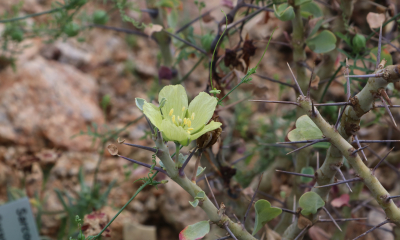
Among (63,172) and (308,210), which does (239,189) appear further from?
(63,172)

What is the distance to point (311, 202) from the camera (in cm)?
67

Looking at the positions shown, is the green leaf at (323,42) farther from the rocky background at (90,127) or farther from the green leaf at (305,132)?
the green leaf at (305,132)

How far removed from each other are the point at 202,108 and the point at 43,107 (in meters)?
1.30

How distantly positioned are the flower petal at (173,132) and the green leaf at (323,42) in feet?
1.66

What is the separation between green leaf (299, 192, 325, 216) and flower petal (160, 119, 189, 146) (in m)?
0.31

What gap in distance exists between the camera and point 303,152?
96 centimetres

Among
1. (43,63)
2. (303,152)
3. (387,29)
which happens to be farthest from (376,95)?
(43,63)

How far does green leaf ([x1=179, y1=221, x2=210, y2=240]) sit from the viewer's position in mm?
562

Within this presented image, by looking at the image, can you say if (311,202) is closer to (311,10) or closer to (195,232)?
(195,232)

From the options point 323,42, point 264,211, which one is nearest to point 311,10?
point 323,42

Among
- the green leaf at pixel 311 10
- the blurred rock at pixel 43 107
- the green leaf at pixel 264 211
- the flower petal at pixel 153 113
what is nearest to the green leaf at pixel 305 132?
the green leaf at pixel 264 211

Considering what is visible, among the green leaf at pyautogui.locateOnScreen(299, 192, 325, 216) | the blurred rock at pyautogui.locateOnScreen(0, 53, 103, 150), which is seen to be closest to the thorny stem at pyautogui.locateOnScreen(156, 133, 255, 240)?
the green leaf at pyautogui.locateOnScreen(299, 192, 325, 216)

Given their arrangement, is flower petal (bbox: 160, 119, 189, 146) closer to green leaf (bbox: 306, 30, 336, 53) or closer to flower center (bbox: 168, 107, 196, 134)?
flower center (bbox: 168, 107, 196, 134)

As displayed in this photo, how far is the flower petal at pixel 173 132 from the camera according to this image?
1.62 feet
